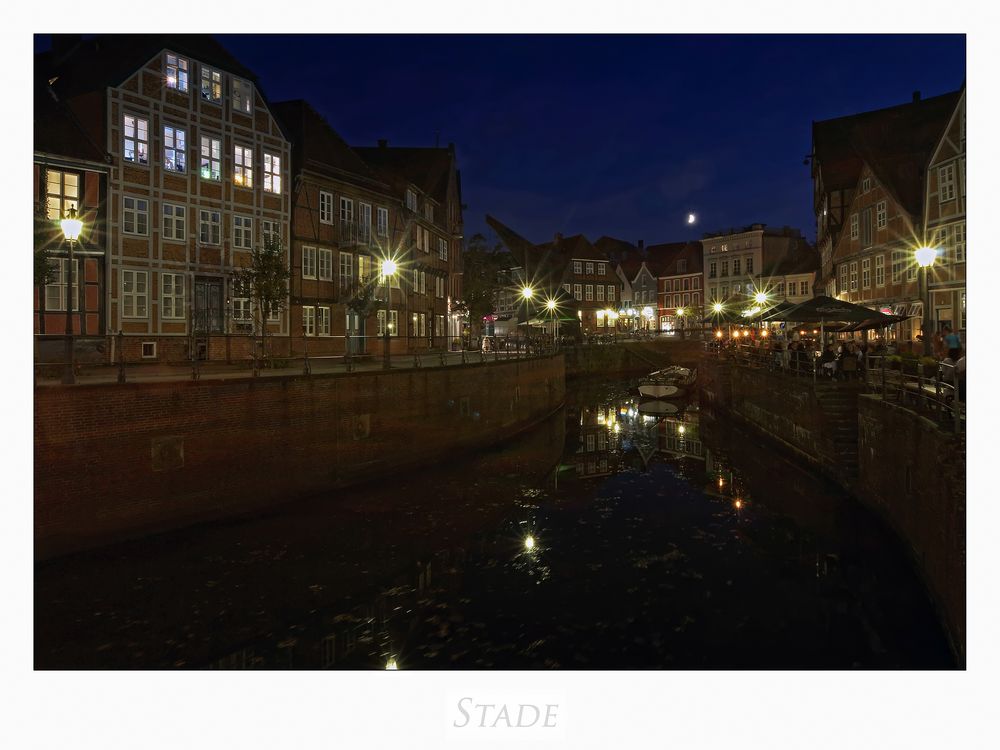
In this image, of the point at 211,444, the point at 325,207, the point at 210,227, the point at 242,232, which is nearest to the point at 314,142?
the point at 325,207

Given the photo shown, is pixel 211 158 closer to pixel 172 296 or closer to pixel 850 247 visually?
pixel 172 296

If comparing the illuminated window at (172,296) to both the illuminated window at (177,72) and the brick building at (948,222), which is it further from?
the brick building at (948,222)

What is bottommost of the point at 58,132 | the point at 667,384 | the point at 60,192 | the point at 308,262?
the point at 667,384

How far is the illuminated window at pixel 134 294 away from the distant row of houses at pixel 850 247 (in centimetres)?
2394

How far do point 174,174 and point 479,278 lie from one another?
25638 mm

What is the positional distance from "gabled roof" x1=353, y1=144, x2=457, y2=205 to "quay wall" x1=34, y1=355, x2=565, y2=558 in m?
22.6

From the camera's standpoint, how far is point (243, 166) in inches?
1013

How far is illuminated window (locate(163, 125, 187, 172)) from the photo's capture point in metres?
23.3

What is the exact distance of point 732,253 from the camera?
77750 mm

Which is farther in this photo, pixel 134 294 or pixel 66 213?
pixel 134 294

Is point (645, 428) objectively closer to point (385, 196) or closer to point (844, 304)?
point (844, 304)

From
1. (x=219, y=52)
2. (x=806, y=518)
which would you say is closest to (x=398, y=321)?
(x=219, y=52)

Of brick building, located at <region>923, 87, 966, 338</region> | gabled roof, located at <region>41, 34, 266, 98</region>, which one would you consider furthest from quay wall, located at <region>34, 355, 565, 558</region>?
brick building, located at <region>923, 87, 966, 338</region>

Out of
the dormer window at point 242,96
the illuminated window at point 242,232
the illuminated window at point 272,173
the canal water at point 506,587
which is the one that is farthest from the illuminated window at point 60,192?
the canal water at point 506,587
